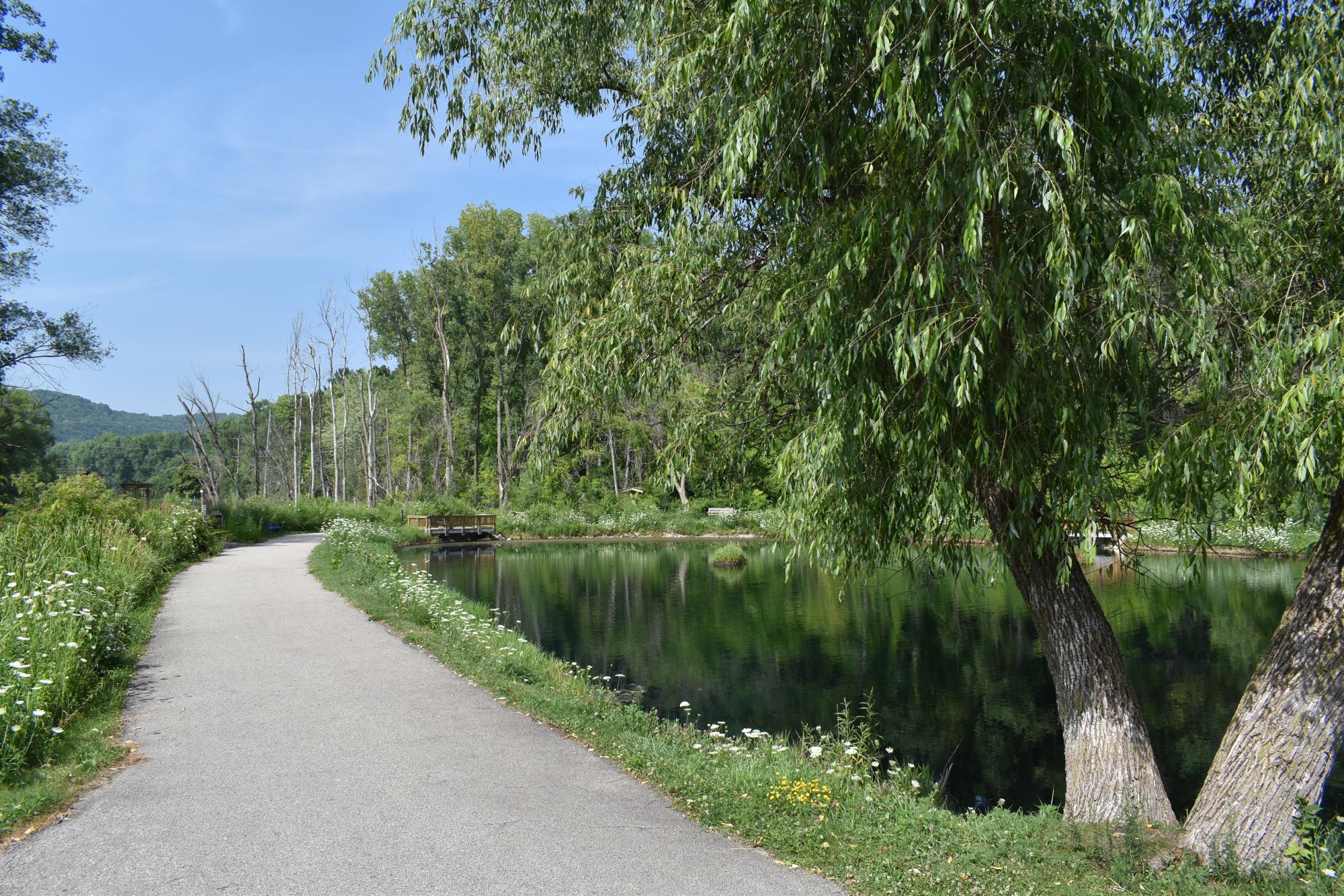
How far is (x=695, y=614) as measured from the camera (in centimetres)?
1712

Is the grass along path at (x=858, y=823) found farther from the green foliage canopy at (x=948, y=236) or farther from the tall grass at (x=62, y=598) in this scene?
the tall grass at (x=62, y=598)

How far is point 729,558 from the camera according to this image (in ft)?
88.1

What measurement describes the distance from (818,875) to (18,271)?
80.5 ft

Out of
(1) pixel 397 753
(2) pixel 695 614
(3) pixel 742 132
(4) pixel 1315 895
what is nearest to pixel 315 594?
(2) pixel 695 614

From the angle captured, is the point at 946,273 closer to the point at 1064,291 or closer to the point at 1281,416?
the point at 1064,291

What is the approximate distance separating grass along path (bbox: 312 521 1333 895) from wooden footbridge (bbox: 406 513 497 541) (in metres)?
27.6

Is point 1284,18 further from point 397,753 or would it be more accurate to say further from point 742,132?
point 397,753

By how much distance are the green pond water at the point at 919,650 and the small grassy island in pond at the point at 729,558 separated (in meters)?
1.95

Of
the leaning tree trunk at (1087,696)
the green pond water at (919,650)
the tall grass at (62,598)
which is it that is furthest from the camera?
the green pond water at (919,650)

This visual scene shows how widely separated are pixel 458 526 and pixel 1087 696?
3152cm

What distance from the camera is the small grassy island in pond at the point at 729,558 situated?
86.9 ft

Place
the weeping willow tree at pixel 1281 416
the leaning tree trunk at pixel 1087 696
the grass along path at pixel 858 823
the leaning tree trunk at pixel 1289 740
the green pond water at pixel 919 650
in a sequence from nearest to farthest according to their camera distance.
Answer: the grass along path at pixel 858 823 < the weeping willow tree at pixel 1281 416 < the leaning tree trunk at pixel 1289 740 < the leaning tree trunk at pixel 1087 696 < the green pond water at pixel 919 650

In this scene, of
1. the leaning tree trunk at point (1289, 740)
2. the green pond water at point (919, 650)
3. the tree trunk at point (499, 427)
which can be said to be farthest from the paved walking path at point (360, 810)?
the tree trunk at point (499, 427)

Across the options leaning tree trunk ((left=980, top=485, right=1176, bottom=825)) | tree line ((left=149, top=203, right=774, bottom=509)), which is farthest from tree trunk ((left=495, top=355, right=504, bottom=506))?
leaning tree trunk ((left=980, top=485, right=1176, bottom=825))
